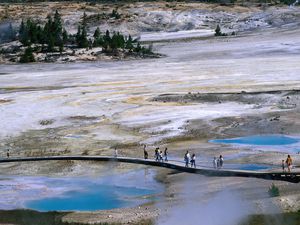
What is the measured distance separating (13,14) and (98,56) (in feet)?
90.6

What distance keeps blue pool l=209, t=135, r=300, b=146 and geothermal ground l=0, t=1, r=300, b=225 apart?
671mm

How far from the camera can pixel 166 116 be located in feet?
114

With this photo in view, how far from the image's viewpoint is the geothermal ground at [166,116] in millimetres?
20188

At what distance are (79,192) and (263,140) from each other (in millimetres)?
9176

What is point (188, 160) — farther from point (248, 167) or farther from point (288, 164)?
point (288, 164)

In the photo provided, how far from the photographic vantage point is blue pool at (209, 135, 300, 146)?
92.1 feet

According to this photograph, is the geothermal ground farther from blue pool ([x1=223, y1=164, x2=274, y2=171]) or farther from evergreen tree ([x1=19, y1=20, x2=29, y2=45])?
evergreen tree ([x1=19, y1=20, x2=29, y2=45])

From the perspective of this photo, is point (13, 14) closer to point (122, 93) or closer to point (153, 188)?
point (122, 93)

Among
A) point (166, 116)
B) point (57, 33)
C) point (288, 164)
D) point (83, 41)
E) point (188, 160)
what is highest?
point (288, 164)

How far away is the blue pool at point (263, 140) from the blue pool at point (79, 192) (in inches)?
206

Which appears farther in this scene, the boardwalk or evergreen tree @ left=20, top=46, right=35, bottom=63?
evergreen tree @ left=20, top=46, right=35, bottom=63

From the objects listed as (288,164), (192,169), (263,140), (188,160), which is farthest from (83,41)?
(288,164)

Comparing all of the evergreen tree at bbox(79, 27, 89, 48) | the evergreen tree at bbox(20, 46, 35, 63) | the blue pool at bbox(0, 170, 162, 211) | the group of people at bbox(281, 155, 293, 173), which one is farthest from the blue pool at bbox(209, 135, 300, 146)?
the evergreen tree at bbox(79, 27, 89, 48)

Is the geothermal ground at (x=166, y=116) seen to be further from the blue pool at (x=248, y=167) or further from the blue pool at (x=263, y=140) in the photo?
the blue pool at (x=263, y=140)
